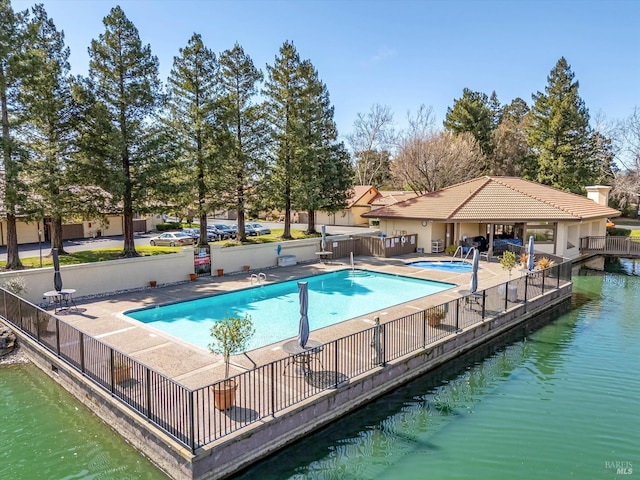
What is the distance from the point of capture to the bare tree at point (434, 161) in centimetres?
3903

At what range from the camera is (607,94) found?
39.7m

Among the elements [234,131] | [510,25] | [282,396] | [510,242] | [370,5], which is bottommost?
[282,396]

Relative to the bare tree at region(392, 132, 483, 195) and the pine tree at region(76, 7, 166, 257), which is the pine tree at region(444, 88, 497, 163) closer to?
the bare tree at region(392, 132, 483, 195)

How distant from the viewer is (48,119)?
19406mm

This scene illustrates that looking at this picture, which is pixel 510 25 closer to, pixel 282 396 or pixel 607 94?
pixel 282 396

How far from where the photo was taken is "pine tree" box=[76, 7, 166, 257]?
62.6 ft

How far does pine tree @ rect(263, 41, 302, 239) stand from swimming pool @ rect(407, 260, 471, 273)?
33.7 ft

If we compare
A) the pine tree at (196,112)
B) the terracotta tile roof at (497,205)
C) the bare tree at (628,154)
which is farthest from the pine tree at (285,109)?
the bare tree at (628,154)

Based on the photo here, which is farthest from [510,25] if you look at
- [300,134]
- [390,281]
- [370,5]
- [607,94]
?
[607,94]

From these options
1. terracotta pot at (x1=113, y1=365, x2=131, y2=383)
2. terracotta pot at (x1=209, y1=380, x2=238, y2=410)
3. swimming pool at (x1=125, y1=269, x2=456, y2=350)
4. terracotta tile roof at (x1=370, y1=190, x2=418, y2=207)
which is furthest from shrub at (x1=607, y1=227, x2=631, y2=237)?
terracotta pot at (x1=113, y1=365, x2=131, y2=383)

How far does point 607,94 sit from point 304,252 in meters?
33.9

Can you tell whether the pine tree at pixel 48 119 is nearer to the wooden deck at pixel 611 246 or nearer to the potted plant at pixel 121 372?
the potted plant at pixel 121 372

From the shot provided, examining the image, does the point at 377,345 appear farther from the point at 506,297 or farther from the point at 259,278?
the point at 259,278

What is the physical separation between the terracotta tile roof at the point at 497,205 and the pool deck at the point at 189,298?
3.48 meters
